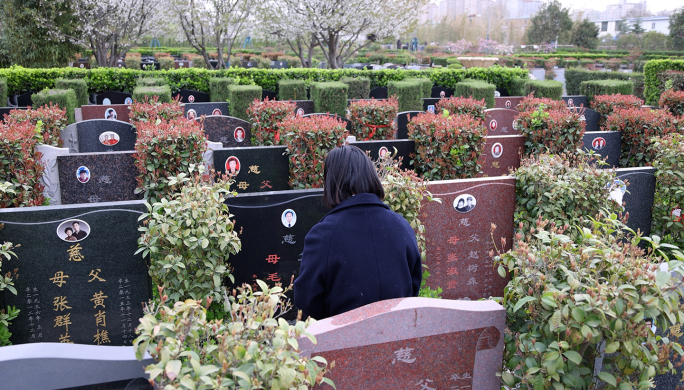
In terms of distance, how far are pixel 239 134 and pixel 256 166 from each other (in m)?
2.87

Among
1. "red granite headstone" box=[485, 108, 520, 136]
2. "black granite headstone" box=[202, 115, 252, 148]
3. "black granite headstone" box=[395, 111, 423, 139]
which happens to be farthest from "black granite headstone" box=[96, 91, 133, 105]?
"red granite headstone" box=[485, 108, 520, 136]

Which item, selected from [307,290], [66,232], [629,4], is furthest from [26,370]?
[629,4]

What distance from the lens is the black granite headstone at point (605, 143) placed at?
7.55 m

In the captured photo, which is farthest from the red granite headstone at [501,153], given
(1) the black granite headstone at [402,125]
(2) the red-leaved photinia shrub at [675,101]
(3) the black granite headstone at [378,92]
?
(3) the black granite headstone at [378,92]

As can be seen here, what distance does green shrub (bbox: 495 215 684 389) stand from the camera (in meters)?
2.03

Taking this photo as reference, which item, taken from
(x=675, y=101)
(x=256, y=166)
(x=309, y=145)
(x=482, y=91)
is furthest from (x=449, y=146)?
(x=675, y=101)

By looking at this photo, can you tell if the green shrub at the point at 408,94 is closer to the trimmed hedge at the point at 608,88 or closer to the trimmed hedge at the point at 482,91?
the trimmed hedge at the point at 482,91

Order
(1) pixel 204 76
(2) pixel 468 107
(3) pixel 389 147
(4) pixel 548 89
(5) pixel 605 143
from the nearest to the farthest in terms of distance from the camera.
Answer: (3) pixel 389 147 < (5) pixel 605 143 < (2) pixel 468 107 < (4) pixel 548 89 < (1) pixel 204 76

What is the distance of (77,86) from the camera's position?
11945 millimetres

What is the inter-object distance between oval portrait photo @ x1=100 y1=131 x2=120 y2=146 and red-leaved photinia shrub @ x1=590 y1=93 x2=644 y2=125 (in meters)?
9.44

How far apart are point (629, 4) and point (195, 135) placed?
128m

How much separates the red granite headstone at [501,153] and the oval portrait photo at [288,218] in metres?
3.71

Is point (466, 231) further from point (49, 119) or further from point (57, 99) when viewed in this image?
point (57, 99)

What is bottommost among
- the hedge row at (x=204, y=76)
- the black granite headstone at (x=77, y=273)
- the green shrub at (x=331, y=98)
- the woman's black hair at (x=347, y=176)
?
the black granite headstone at (x=77, y=273)
